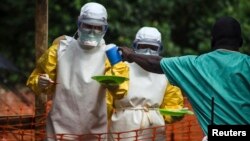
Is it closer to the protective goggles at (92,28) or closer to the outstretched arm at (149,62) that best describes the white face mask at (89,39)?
the protective goggles at (92,28)

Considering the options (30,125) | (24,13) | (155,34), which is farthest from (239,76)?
(24,13)

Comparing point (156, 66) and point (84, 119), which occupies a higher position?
point (156, 66)

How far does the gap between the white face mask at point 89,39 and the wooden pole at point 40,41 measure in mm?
887

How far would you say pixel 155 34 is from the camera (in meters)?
8.64

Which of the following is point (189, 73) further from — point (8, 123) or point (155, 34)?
point (8, 123)

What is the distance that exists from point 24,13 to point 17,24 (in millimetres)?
272

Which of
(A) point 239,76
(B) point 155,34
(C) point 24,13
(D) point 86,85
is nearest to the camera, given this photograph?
(A) point 239,76

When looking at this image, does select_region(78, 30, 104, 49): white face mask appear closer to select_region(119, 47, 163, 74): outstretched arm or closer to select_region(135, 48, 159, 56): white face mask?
select_region(135, 48, 159, 56): white face mask

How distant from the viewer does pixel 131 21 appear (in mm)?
16562

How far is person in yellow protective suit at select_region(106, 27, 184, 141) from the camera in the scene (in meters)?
8.33

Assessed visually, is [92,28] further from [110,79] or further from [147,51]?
[147,51]

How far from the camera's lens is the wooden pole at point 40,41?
8.77 metres

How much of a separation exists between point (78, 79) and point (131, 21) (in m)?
8.73

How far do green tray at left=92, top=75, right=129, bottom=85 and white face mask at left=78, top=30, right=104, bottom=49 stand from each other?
397 millimetres
